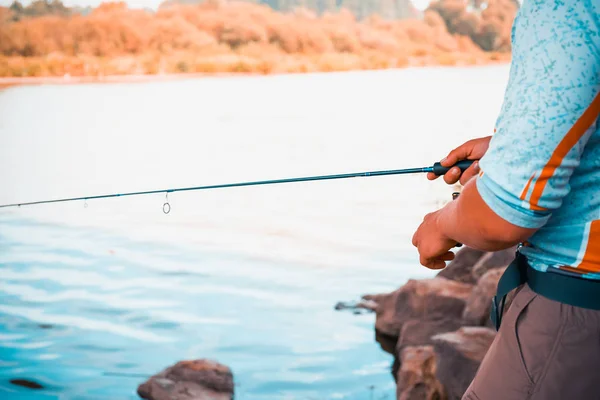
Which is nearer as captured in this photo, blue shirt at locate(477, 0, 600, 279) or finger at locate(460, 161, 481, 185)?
blue shirt at locate(477, 0, 600, 279)

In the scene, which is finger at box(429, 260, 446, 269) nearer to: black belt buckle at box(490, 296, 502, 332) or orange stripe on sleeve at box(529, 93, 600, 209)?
black belt buckle at box(490, 296, 502, 332)

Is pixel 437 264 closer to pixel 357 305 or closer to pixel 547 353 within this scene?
pixel 547 353

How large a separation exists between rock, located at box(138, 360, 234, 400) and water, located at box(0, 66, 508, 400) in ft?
0.77

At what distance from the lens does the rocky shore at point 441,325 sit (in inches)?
127

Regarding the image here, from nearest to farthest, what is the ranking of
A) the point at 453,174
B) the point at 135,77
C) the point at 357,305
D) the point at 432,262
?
the point at 432,262
the point at 453,174
the point at 357,305
the point at 135,77

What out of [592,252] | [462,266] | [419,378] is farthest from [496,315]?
[462,266]

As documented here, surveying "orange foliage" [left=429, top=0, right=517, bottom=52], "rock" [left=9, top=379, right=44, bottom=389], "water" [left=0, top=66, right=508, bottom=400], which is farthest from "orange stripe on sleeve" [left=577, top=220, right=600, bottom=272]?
"orange foliage" [left=429, top=0, right=517, bottom=52]

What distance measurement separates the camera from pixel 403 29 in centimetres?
1905

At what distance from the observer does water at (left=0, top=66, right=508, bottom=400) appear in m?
4.92

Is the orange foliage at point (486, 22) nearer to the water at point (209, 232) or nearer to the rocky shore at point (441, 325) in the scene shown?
the water at point (209, 232)

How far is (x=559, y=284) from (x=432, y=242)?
16 cm

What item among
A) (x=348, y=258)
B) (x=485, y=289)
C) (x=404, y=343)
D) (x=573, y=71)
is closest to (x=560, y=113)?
(x=573, y=71)

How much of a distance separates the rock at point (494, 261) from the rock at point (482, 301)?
0.37m

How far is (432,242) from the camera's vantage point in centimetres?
101
